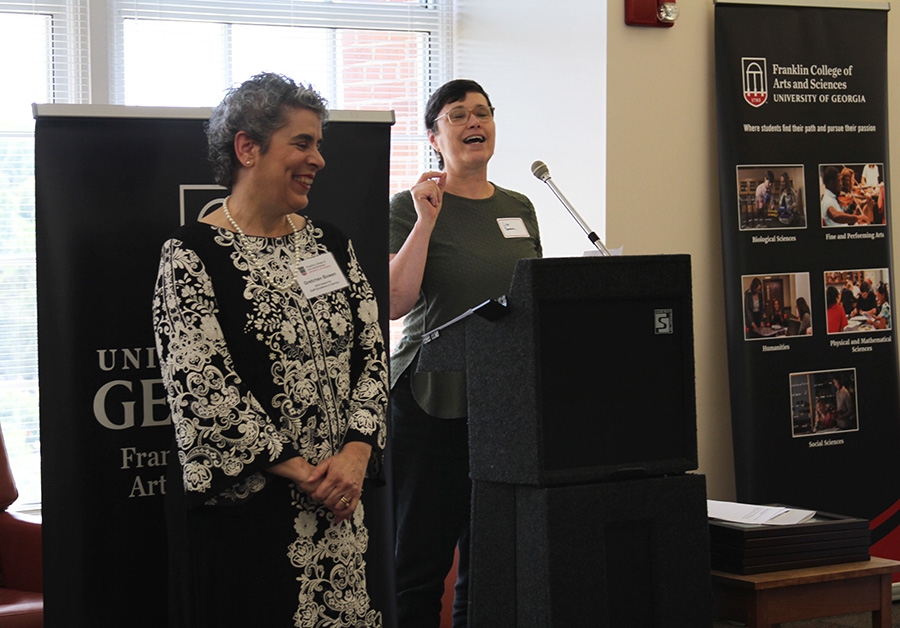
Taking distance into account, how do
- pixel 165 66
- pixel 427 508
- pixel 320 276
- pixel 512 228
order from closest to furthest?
pixel 320 276, pixel 427 508, pixel 512 228, pixel 165 66

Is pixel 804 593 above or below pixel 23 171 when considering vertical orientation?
below

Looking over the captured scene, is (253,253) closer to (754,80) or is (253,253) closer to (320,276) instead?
(320,276)

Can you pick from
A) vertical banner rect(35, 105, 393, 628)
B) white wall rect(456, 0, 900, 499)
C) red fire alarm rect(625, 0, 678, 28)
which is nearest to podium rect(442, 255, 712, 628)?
vertical banner rect(35, 105, 393, 628)

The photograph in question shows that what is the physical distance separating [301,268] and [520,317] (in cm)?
42

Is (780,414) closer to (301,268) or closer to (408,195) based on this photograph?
(408,195)

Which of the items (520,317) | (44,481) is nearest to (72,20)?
(44,481)

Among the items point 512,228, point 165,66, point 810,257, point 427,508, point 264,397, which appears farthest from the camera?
point 165,66

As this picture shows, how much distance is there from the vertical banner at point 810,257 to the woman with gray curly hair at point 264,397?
71.4 inches

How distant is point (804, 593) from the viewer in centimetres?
209

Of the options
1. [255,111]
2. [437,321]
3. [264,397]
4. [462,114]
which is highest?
[462,114]

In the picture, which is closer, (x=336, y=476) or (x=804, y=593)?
(x=336, y=476)

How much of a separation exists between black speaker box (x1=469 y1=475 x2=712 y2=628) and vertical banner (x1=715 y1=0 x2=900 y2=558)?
142 centimetres

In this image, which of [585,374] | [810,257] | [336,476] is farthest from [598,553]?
[810,257]

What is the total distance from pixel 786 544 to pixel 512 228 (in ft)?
3.20
